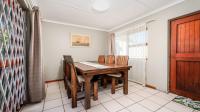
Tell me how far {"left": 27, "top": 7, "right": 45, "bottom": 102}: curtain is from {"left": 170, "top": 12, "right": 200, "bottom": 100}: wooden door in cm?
295

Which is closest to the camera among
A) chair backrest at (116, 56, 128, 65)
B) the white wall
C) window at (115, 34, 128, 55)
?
chair backrest at (116, 56, 128, 65)

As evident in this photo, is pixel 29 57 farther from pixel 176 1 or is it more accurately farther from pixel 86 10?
pixel 176 1

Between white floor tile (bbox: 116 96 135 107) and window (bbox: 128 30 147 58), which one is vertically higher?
window (bbox: 128 30 147 58)

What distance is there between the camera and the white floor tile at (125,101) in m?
1.82

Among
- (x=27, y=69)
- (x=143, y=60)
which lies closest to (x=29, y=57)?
(x=27, y=69)

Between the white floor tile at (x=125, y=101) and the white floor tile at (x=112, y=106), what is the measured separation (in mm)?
95

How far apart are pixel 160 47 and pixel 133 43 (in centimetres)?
98

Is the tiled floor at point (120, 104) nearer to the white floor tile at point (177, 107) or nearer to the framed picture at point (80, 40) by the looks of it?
the white floor tile at point (177, 107)

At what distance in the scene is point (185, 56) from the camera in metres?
2.04

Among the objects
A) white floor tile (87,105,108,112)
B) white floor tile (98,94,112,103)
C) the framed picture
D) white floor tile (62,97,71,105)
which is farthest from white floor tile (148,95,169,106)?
the framed picture

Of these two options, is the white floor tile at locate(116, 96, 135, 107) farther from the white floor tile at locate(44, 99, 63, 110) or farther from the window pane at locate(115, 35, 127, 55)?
the window pane at locate(115, 35, 127, 55)

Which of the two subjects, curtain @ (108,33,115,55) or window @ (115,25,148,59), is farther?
curtain @ (108,33,115,55)

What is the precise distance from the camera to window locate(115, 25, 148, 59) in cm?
291

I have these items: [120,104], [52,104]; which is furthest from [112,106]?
[52,104]
